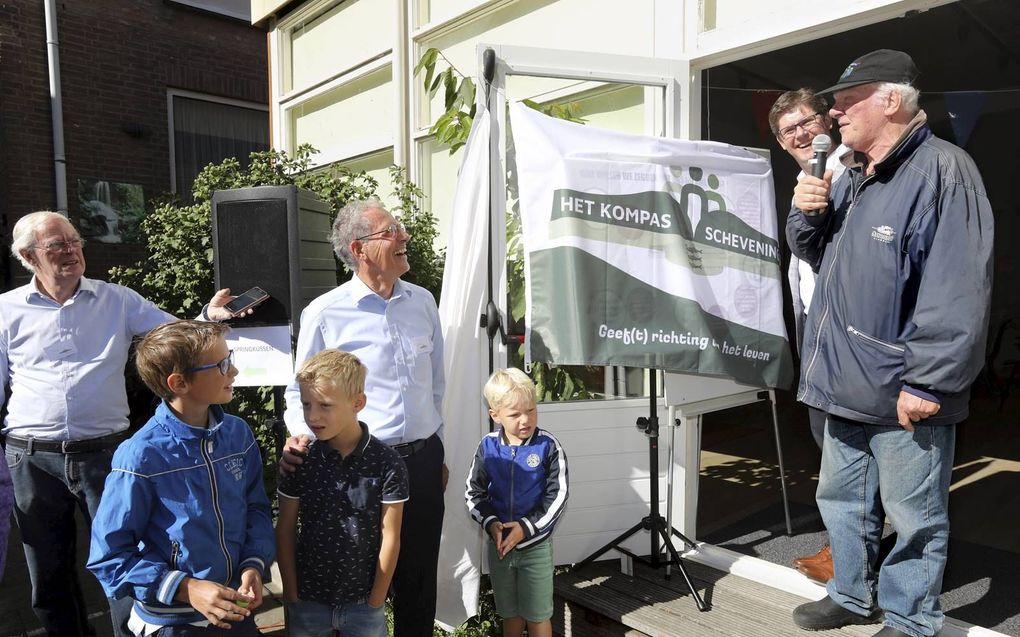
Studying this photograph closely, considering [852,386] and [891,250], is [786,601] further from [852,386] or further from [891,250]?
[891,250]

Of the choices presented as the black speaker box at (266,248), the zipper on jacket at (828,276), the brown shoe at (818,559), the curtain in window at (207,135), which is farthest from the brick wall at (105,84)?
the zipper on jacket at (828,276)

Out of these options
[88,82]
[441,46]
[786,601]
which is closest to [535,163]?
[786,601]

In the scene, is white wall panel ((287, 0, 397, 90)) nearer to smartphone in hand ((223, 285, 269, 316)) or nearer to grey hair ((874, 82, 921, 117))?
smartphone in hand ((223, 285, 269, 316))

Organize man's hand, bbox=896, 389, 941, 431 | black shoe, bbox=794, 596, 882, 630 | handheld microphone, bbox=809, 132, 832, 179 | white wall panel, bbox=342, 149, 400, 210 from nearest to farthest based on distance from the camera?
man's hand, bbox=896, 389, 941, 431 → handheld microphone, bbox=809, 132, 832, 179 → black shoe, bbox=794, 596, 882, 630 → white wall panel, bbox=342, 149, 400, 210

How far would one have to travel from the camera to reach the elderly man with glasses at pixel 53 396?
8.63ft

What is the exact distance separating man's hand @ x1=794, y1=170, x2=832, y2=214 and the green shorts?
1.51m

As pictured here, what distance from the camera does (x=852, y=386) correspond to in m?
2.19

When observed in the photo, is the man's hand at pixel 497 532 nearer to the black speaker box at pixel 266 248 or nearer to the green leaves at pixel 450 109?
the black speaker box at pixel 266 248

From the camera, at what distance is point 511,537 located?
243cm

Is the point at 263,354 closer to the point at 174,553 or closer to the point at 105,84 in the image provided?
the point at 174,553

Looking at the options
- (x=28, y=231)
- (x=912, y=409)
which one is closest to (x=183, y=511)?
(x=28, y=231)

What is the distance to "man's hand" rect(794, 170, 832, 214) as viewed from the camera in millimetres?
2291

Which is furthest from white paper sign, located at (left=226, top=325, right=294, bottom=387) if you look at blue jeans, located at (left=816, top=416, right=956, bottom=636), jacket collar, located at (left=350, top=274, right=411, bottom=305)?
blue jeans, located at (left=816, top=416, right=956, bottom=636)

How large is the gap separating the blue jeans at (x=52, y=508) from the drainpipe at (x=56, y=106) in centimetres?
647
